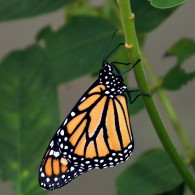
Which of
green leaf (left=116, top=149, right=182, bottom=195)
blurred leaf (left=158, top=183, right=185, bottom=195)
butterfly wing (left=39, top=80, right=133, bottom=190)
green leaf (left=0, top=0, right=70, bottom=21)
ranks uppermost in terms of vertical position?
green leaf (left=0, top=0, right=70, bottom=21)

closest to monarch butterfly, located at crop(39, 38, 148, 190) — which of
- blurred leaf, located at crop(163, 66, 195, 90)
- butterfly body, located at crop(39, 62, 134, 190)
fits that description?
butterfly body, located at crop(39, 62, 134, 190)

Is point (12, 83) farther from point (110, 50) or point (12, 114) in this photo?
point (110, 50)

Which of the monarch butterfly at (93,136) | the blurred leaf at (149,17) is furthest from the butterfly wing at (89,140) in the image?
the blurred leaf at (149,17)

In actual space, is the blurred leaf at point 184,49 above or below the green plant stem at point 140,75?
below

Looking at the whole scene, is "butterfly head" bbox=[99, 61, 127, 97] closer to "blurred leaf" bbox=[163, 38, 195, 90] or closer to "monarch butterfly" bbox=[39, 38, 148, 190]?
"monarch butterfly" bbox=[39, 38, 148, 190]

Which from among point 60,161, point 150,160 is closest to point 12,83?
point 60,161

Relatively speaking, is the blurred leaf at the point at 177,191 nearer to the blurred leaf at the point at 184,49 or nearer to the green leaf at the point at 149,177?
the green leaf at the point at 149,177

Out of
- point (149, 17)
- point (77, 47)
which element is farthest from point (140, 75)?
point (77, 47)

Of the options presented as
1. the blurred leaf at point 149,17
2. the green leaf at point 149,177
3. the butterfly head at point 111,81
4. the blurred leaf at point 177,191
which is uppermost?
the blurred leaf at point 149,17
